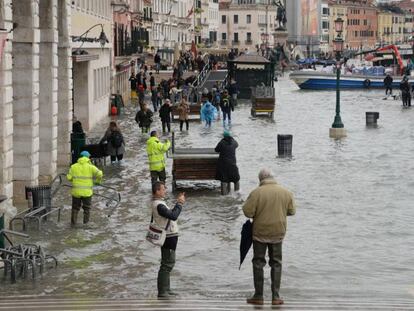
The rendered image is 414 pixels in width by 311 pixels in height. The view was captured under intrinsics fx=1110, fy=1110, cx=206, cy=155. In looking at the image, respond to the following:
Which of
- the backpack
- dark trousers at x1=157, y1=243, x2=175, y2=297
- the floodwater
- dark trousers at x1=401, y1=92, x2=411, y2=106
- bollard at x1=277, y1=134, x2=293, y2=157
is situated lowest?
the floodwater

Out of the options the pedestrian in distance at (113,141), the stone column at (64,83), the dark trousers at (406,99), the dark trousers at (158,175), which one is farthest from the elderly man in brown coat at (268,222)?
the dark trousers at (406,99)

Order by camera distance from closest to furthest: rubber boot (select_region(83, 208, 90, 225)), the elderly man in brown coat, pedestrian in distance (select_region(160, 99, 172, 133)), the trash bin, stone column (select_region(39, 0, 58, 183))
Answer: the elderly man in brown coat, rubber boot (select_region(83, 208, 90, 225)), stone column (select_region(39, 0, 58, 183)), the trash bin, pedestrian in distance (select_region(160, 99, 172, 133))

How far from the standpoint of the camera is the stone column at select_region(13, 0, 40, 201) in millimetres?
24703

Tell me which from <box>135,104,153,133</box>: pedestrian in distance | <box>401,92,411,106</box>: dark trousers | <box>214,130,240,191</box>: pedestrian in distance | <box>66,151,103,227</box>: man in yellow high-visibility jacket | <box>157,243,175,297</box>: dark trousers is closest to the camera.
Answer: <box>157,243,175,297</box>: dark trousers

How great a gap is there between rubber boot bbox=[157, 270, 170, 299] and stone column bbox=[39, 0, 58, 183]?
44.3ft

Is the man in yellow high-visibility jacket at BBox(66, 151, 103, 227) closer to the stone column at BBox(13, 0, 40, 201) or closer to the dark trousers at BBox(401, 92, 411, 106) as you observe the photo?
the stone column at BBox(13, 0, 40, 201)

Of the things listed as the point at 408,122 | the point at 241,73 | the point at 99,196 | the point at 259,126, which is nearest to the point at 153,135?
the point at 99,196

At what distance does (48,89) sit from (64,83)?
3.27 m

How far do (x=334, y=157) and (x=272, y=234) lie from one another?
21.0 meters

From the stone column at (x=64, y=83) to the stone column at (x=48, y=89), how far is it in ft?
8.38

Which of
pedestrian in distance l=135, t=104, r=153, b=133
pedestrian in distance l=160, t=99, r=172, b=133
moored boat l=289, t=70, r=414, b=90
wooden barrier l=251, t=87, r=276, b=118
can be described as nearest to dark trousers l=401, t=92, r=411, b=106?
wooden barrier l=251, t=87, r=276, b=118

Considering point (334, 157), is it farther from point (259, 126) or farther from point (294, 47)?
point (294, 47)

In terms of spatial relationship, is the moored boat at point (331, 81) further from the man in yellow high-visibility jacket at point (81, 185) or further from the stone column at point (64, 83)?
the man in yellow high-visibility jacket at point (81, 185)

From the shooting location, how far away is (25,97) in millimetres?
25078
